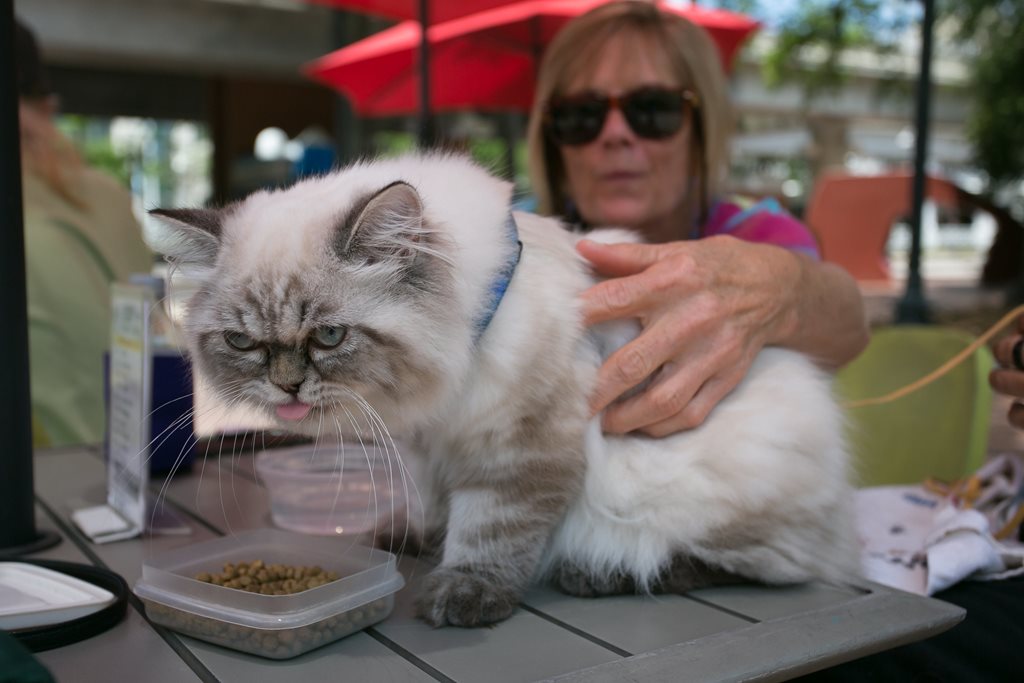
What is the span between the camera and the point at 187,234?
1.26 m

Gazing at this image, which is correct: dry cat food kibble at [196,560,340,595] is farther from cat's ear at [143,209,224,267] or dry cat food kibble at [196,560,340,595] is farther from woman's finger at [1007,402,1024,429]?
woman's finger at [1007,402,1024,429]

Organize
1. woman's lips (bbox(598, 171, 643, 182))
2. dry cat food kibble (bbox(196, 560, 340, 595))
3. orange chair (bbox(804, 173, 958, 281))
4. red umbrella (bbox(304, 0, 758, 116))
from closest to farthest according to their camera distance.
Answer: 1. dry cat food kibble (bbox(196, 560, 340, 595))
2. woman's lips (bbox(598, 171, 643, 182))
3. red umbrella (bbox(304, 0, 758, 116))
4. orange chair (bbox(804, 173, 958, 281))

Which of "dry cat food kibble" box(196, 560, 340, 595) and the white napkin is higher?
"dry cat food kibble" box(196, 560, 340, 595)

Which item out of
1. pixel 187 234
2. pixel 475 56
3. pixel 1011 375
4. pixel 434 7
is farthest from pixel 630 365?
pixel 475 56

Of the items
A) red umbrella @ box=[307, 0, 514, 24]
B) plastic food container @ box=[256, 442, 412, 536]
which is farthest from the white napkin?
red umbrella @ box=[307, 0, 514, 24]

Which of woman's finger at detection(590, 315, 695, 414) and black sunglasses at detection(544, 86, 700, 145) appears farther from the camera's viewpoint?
black sunglasses at detection(544, 86, 700, 145)

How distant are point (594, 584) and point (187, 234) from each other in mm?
812

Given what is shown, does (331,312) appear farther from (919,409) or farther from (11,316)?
(919,409)

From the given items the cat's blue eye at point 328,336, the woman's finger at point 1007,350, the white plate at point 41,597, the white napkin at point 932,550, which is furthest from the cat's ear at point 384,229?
the woman's finger at point 1007,350

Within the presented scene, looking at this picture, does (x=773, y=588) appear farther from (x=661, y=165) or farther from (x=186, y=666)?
(x=661, y=165)

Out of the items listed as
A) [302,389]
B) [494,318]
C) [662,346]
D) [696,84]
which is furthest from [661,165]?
[302,389]

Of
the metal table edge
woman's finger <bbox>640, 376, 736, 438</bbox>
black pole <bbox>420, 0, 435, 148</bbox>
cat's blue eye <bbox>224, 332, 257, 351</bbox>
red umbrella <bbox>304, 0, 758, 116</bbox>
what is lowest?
the metal table edge

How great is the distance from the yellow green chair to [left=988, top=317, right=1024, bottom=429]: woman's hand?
1.33ft

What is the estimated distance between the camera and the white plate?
3.38 ft
